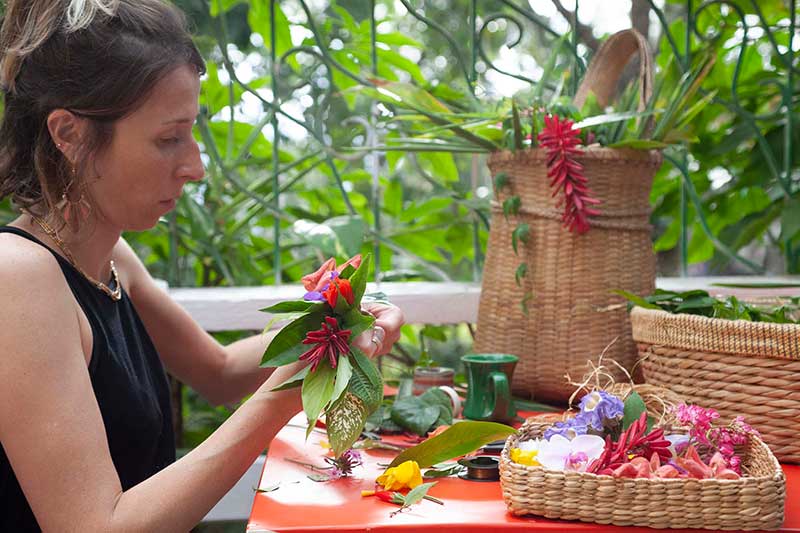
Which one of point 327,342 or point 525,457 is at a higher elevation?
point 327,342

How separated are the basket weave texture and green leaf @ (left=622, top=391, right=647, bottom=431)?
1.19 feet

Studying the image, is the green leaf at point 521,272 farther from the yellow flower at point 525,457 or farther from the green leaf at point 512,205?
the yellow flower at point 525,457

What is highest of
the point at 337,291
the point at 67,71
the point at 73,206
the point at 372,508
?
the point at 67,71

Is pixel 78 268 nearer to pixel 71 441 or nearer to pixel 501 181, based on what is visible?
pixel 71 441

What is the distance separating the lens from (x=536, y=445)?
3.18 ft

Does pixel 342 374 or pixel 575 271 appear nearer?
pixel 342 374

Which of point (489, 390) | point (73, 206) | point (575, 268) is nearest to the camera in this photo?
point (73, 206)

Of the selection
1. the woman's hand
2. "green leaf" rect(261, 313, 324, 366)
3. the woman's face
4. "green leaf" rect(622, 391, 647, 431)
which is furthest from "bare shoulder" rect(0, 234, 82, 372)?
"green leaf" rect(622, 391, 647, 431)

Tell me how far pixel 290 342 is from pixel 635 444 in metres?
0.40

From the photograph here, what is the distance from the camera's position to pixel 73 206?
1153mm

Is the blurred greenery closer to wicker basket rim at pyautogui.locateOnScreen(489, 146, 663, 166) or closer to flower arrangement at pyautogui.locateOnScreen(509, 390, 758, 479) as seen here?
wicker basket rim at pyautogui.locateOnScreen(489, 146, 663, 166)

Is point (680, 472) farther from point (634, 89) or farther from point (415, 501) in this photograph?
point (634, 89)

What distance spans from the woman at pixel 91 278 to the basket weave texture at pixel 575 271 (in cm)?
27

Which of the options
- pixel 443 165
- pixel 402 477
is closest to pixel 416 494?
pixel 402 477
